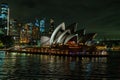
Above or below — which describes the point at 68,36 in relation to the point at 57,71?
above

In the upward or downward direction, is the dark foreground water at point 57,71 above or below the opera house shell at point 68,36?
below

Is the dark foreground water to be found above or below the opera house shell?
below

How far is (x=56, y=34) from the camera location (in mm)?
163125

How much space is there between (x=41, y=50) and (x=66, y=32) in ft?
55.3

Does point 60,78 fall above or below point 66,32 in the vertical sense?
below

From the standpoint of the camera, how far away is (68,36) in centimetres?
16100

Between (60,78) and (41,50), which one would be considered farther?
(41,50)

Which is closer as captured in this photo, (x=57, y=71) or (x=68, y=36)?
(x=57, y=71)

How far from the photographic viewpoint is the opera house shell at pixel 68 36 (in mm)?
156500

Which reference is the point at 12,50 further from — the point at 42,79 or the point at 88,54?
the point at 42,79

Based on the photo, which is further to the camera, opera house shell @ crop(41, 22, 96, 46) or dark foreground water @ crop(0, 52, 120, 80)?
opera house shell @ crop(41, 22, 96, 46)

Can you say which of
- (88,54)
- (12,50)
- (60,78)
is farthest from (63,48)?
(60,78)

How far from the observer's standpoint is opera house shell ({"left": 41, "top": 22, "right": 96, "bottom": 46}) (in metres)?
156

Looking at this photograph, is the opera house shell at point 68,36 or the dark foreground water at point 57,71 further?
the opera house shell at point 68,36
